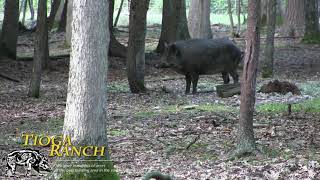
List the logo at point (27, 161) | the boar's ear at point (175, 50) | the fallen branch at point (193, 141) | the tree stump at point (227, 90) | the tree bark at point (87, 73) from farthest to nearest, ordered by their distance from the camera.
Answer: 1. the boar's ear at point (175, 50)
2. the tree stump at point (227, 90)
3. the fallen branch at point (193, 141)
4. the logo at point (27, 161)
5. the tree bark at point (87, 73)

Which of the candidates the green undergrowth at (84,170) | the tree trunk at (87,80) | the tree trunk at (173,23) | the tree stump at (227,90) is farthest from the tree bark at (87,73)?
the tree trunk at (173,23)

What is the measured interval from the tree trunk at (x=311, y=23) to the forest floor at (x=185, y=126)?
684cm

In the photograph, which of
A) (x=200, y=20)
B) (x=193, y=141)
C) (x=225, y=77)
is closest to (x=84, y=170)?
(x=193, y=141)

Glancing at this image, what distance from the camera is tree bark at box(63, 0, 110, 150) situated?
7.37 m

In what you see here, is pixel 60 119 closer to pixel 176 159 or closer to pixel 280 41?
pixel 176 159

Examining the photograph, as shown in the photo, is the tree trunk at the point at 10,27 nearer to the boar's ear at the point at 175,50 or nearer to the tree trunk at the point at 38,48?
the tree trunk at the point at 38,48

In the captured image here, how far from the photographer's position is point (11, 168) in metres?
8.35

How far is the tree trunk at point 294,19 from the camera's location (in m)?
30.2

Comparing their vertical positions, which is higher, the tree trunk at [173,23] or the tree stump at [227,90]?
the tree trunk at [173,23]

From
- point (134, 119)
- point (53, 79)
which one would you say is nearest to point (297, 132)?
point (134, 119)

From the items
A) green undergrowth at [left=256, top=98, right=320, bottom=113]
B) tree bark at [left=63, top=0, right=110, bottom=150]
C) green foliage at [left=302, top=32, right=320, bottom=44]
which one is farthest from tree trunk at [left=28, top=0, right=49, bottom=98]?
green foliage at [left=302, top=32, right=320, bottom=44]

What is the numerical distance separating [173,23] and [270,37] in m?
5.99

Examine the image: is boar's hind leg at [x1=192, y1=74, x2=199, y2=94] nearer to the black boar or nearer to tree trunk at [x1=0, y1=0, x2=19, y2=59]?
the black boar

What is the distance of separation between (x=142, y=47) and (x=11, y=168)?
31.5 feet
